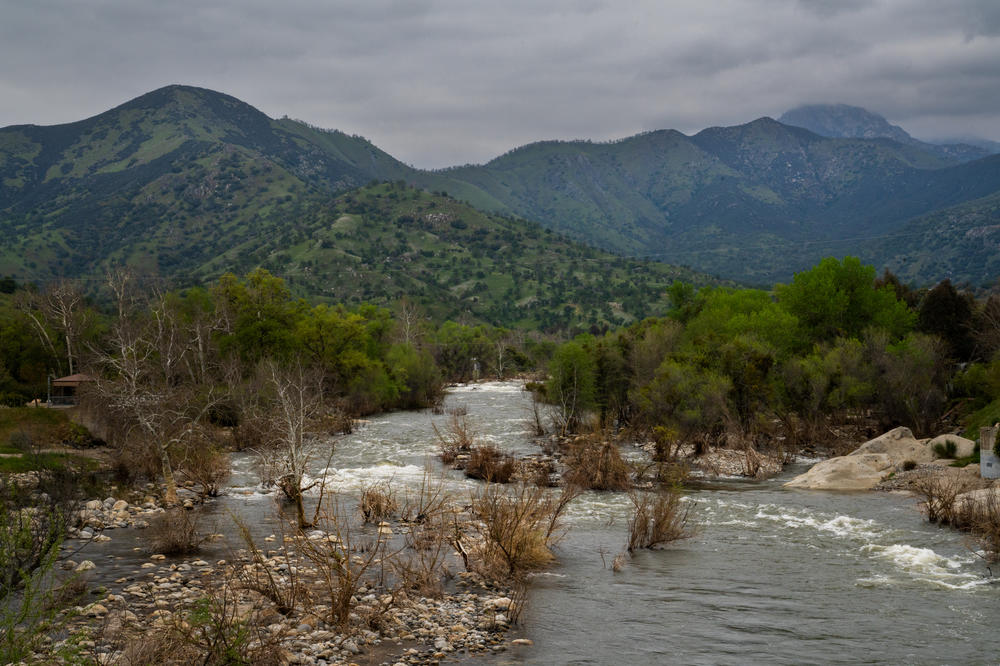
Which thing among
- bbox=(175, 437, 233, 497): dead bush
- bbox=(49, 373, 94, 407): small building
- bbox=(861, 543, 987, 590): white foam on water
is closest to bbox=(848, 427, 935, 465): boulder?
bbox=(861, 543, 987, 590): white foam on water

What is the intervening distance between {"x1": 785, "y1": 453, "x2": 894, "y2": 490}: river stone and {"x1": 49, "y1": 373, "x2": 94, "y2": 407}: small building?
5355cm

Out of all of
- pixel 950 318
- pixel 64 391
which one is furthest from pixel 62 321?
pixel 950 318

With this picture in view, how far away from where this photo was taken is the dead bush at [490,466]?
115ft

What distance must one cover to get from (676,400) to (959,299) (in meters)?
28.8

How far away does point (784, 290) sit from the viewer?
62281 millimetres

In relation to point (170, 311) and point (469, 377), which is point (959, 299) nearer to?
point (170, 311)

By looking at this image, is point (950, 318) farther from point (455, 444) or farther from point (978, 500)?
point (455, 444)

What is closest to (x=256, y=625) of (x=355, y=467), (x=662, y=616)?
(x=662, y=616)

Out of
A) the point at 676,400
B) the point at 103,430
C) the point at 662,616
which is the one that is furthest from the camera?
the point at 676,400

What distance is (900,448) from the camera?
3928cm

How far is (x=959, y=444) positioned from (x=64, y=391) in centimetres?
6837

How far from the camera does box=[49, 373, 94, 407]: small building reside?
5843cm

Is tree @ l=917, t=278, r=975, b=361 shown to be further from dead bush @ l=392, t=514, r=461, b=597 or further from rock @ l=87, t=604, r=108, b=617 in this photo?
rock @ l=87, t=604, r=108, b=617

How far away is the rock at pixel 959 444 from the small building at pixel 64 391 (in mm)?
60063
